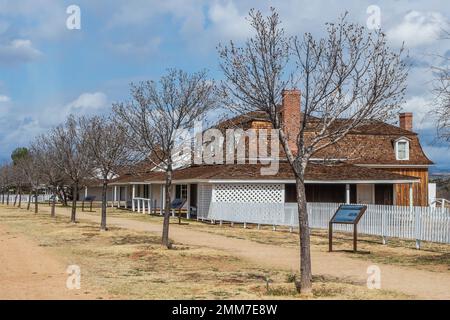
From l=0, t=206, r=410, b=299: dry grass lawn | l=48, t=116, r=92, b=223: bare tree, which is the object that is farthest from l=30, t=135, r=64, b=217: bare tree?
l=0, t=206, r=410, b=299: dry grass lawn

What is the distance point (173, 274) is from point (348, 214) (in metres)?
7.91

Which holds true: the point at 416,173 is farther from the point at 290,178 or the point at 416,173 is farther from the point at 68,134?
the point at 68,134

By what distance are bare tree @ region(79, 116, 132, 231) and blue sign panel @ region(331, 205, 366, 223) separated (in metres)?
8.62

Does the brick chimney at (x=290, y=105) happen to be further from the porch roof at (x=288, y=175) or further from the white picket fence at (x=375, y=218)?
the porch roof at (x=288, y=175)

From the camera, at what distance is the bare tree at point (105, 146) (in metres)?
25.7

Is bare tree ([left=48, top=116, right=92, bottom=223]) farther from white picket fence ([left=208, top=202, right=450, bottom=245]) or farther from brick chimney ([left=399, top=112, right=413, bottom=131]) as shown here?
brick chimney ([left=399, top=112, right=413, bottom=131])

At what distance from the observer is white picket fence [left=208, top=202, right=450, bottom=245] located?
19.1 metres

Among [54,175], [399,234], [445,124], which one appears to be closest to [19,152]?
[54,175]

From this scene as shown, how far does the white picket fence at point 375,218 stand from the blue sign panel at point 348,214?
2.01 metres

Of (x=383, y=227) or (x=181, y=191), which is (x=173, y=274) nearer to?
(x=383, y=227)

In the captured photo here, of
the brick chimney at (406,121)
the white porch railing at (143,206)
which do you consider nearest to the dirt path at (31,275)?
the white porch railing at (143,206)

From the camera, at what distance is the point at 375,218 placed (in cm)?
2214

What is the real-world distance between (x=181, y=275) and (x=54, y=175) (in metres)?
27.9

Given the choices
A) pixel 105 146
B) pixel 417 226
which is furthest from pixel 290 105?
pixel 105 146
